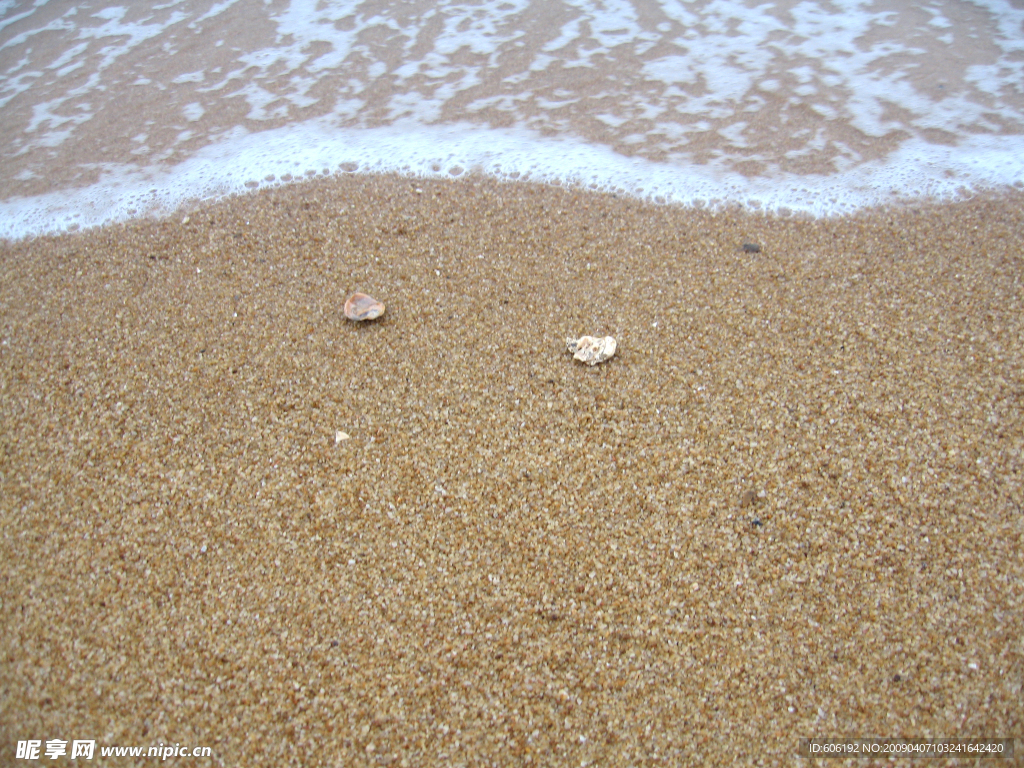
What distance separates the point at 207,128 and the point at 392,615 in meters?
2.86

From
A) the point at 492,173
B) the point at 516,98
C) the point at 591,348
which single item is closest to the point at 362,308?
the point at 591,348

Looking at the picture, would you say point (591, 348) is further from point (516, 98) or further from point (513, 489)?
point (516, 98)

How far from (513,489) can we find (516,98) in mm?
2510

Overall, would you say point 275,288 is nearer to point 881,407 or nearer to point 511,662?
point 511,662

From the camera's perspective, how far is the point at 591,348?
2021 millimetres

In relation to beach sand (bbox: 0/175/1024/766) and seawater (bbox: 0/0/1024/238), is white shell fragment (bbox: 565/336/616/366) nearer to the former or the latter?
beach sand (bbox: 0/175/1024/766)

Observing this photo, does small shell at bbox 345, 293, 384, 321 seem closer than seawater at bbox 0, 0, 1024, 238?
Yes

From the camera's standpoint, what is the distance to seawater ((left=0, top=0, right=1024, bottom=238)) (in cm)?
287

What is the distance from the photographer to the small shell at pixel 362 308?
84.0 inches

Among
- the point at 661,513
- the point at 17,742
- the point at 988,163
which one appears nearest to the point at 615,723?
the point at 661,513

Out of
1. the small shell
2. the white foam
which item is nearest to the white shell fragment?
the small shell

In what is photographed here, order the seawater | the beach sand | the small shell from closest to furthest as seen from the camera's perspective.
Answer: the beach sand → the small shell → the seawater

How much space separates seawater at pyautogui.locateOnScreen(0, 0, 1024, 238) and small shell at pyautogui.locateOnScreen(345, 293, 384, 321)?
999mm

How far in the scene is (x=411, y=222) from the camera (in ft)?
8.39
